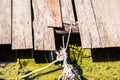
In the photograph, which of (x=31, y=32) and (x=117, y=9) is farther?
(x=117, y=9)

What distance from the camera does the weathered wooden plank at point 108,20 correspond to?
427cm

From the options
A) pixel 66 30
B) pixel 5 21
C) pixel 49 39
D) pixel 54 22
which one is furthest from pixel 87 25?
pixel 5 21

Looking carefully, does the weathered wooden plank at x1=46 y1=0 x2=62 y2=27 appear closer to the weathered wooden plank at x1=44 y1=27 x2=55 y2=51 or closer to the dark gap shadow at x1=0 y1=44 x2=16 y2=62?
the weathered wooden plank at x1=44 y1=27 x2=55 y2=51

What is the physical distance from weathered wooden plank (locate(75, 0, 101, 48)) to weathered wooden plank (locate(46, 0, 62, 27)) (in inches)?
9.1

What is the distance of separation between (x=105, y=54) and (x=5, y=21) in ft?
3.87

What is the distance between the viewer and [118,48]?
4383 millimetres

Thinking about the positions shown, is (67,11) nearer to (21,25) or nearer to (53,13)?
(53,13)

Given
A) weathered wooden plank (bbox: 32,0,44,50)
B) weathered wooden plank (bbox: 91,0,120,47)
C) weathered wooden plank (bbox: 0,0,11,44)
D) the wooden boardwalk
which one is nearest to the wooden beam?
the wooden boardwalk

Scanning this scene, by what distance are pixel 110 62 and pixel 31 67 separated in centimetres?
88

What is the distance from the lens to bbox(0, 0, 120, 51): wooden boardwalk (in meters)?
4.19

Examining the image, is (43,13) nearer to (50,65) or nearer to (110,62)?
(50,65)

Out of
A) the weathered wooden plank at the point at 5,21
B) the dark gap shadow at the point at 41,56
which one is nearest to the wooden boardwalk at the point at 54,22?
the weathered wooden plank at the point at 5,21

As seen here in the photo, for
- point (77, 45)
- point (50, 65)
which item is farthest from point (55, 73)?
point (77, 45)

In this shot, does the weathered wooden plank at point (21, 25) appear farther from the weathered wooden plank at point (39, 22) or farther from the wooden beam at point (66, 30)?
the wooden beam at point (66, 30)
